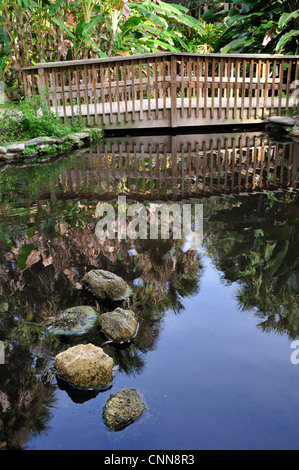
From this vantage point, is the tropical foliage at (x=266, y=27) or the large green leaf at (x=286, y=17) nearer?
the large green leaf at (x=286, y=17)

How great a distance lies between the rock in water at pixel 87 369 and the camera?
2.15 meters

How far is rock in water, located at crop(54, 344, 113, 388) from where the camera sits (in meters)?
2.15

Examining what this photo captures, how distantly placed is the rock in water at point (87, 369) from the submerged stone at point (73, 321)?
0.42 meters

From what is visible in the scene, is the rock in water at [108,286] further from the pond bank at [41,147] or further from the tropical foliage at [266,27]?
the tropical foliage at [266,27]

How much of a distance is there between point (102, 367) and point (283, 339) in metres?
1.13

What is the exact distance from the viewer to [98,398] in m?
2.08

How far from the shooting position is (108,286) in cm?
301

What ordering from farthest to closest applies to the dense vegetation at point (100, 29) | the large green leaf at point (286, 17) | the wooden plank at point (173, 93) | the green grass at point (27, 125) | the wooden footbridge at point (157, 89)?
the large green leaf at point (286, 17), the dense vegetation at point (100, 29), the wooden footbridge at point (157, 89), the wooden plank at point (173, 93), the green grass at point (27, 125)

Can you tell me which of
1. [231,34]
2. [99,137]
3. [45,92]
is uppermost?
→ [231,34]

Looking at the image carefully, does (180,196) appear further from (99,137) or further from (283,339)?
(99,137)

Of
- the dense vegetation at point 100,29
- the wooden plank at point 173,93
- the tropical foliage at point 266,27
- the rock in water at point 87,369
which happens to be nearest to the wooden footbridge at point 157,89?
the wooden plank at point 173,93

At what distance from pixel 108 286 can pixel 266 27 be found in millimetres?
13269
